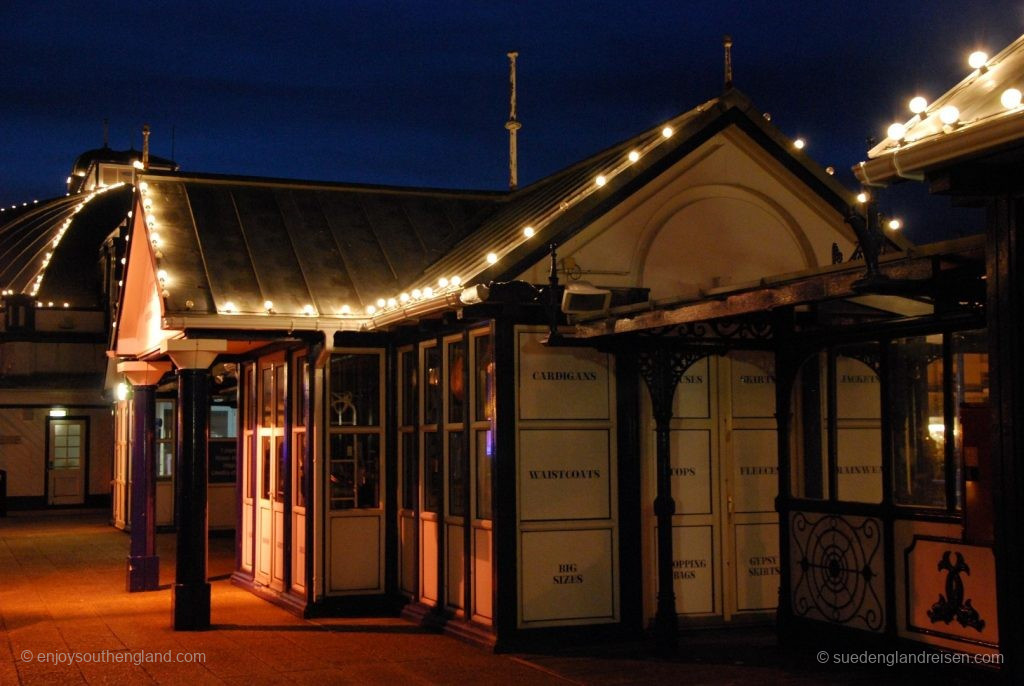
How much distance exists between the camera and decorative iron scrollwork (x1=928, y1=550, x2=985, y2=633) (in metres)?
8.98

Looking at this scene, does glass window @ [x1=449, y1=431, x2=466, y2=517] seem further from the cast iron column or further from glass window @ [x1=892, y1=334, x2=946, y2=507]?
glass window @ [x1=892, y1=334, x2=946, y2=507]

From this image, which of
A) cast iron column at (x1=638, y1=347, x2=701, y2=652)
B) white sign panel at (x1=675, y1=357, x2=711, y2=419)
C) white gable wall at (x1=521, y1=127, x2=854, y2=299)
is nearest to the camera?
cast iron column at (x1=638, y1=347, x2=701, y2=652)

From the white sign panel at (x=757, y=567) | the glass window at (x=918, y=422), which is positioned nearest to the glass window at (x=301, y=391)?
the white sign panel at (x=757, y=567)

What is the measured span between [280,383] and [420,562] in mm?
3358

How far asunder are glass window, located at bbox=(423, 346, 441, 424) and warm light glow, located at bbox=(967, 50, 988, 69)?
7518 mm

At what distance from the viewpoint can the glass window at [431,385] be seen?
1267 cm

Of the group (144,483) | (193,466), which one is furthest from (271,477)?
(193,466)

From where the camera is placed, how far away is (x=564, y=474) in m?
11.3

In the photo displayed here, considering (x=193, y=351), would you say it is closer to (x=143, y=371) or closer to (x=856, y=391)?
(x=143, y=371)

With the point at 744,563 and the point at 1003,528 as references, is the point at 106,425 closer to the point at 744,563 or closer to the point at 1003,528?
the point at 744,563

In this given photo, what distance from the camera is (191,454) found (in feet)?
42.4

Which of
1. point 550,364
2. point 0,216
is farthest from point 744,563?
point 0,216

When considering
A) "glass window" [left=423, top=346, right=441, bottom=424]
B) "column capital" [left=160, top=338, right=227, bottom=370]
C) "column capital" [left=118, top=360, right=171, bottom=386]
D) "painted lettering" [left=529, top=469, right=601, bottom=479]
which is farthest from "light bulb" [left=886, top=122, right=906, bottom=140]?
"column capital" [left=118, top=360, right=171, bottom=386]

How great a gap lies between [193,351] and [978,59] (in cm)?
900
